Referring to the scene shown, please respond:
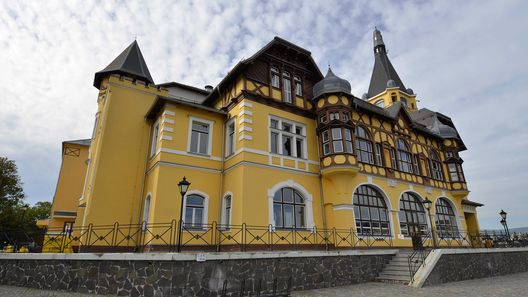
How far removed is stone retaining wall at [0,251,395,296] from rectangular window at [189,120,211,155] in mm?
7607

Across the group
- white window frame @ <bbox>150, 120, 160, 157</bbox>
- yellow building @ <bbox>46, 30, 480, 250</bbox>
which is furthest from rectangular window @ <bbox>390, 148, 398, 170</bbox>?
white window frame @ <bbox>150, 120, 160, 157</bbox>

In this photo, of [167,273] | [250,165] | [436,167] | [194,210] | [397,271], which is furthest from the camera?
[436,167]

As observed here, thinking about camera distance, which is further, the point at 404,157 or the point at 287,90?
the point at 404,157

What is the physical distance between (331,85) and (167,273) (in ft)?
44.2

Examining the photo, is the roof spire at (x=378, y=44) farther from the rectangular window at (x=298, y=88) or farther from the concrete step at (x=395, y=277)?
the concrete step at (x=395, y=277)

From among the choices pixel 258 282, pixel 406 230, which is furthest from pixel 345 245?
pixel 258 282

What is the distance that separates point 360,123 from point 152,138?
515 inches

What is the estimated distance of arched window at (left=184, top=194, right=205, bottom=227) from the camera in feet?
48.1

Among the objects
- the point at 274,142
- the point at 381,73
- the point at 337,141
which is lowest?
the point at 274,142

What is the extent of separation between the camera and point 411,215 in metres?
20.7

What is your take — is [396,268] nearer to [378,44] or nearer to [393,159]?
[393,159]

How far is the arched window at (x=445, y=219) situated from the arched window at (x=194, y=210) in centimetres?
1721

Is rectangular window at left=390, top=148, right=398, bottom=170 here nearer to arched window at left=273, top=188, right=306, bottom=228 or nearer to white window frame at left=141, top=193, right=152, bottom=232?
arched window at left=273, top=188, right=306, bottom=228

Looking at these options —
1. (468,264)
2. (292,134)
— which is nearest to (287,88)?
(292,134)
